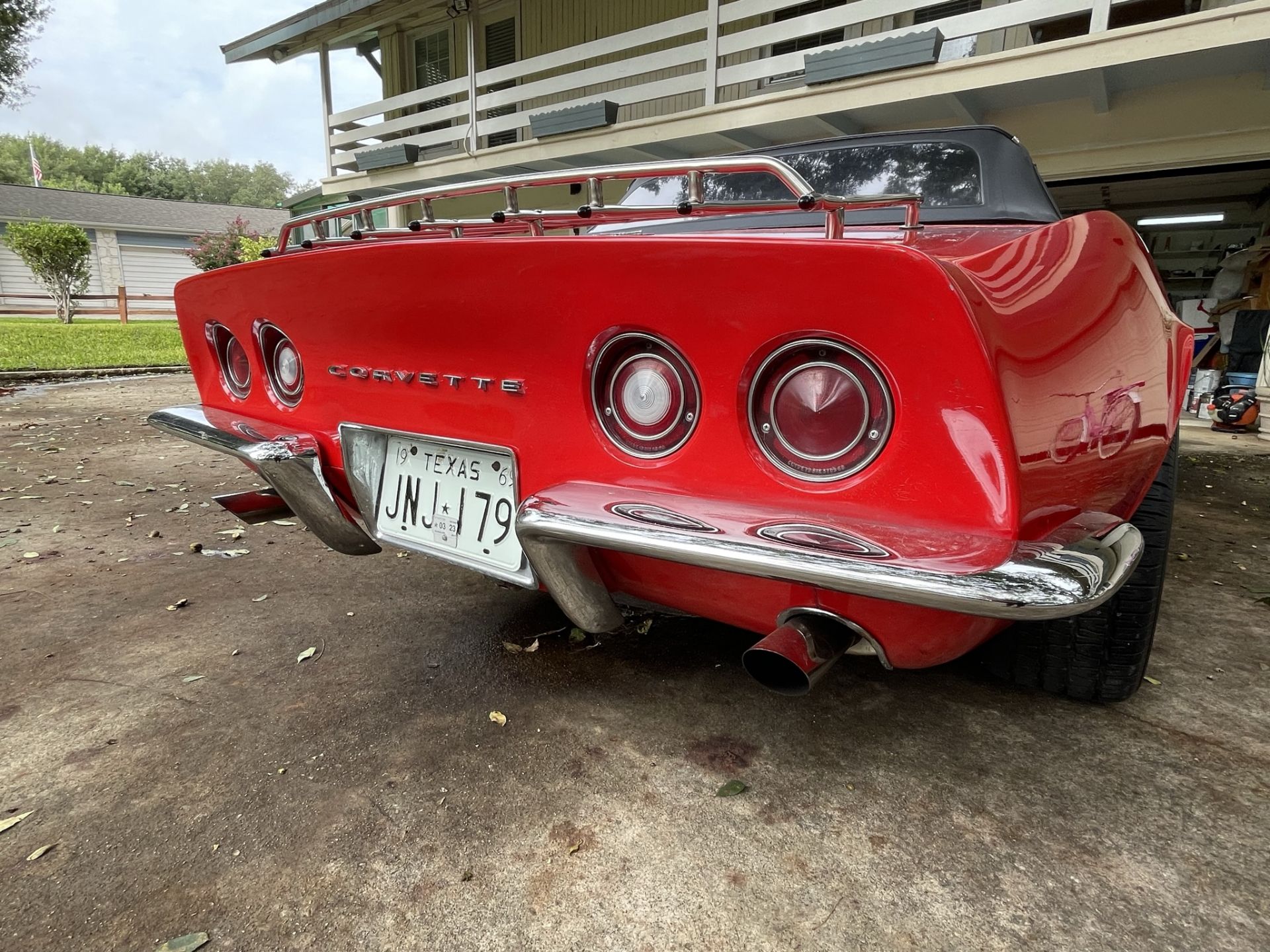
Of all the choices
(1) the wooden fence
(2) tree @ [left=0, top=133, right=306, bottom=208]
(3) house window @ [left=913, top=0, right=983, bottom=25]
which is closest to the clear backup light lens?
(3) house window @ [left=913, top=0, right=983, bottom=25]

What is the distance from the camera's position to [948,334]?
1053 mm

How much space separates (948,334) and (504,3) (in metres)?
11.4

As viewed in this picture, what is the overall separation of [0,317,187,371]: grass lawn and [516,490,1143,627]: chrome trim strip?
789 cm

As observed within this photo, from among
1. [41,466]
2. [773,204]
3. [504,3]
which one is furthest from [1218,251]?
[41,466]

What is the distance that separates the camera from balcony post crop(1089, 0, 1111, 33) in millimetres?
4945

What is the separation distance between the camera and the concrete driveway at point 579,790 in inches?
49.2

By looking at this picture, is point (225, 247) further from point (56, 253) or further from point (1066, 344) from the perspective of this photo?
point (1066, 344)

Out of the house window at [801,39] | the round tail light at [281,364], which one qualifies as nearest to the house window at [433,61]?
the house window at [801,39]

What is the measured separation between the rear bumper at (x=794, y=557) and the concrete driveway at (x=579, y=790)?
44cm

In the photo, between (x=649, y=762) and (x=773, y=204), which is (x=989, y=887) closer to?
(x=649, y=762)

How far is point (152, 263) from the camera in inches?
1272

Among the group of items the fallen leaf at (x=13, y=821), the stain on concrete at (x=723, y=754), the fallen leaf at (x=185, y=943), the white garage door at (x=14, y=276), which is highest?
the white garage door at (x=14, y=276)

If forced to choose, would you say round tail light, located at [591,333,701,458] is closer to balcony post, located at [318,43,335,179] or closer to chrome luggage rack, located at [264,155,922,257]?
chrome luggage rack, located at [264,155,922,257]

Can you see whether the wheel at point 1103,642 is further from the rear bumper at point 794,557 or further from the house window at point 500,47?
the house window at point 500,47
